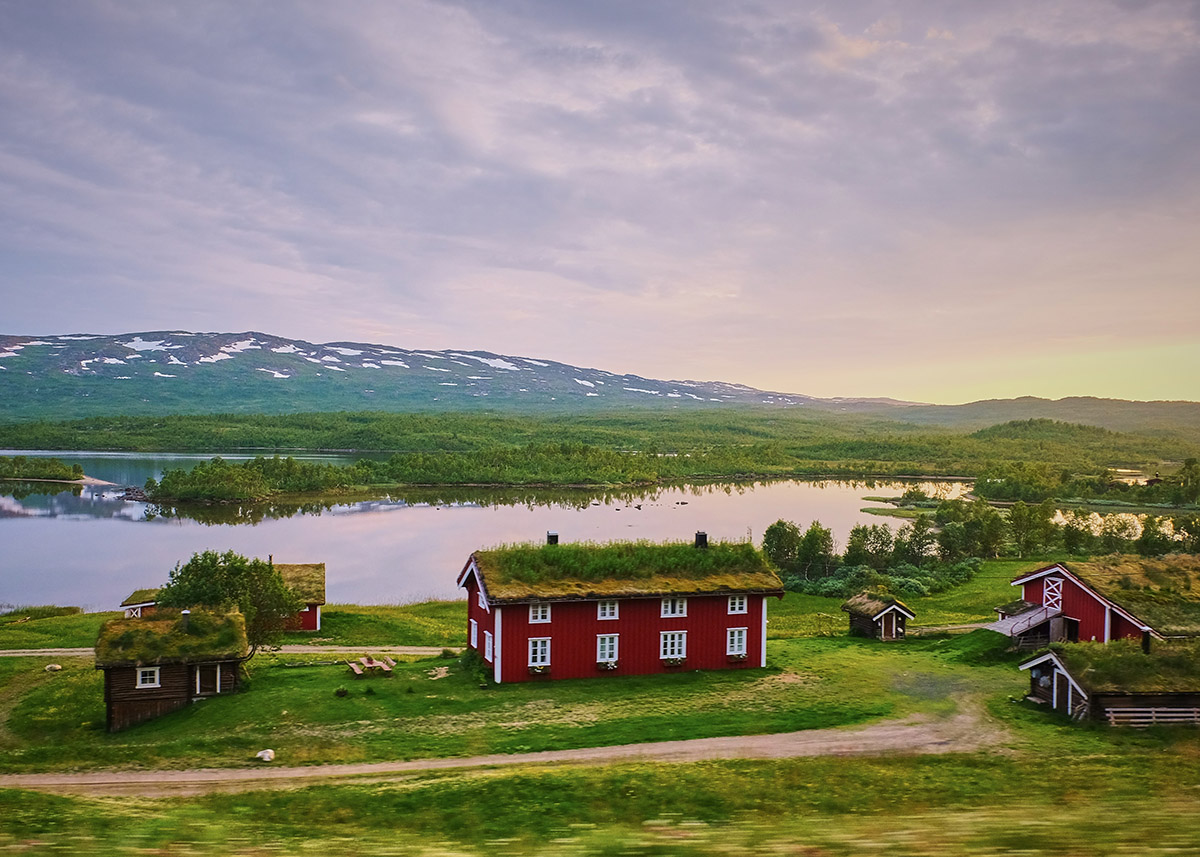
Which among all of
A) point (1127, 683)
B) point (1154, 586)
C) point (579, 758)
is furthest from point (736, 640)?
point (1154, 586)

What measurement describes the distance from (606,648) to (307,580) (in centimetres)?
1854

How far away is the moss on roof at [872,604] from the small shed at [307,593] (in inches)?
943

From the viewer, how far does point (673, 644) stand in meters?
28.1

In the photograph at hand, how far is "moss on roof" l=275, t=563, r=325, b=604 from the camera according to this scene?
38188 mm

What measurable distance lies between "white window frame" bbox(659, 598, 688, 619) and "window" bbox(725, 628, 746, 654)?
1.86m

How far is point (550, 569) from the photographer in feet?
91.6

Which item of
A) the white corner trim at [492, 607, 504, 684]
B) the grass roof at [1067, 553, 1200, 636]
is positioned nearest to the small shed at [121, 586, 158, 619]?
the white corner trim at [492, 607, 504, 684]

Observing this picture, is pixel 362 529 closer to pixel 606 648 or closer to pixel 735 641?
pixel 606 648

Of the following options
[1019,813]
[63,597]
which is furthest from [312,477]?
[1019,813]

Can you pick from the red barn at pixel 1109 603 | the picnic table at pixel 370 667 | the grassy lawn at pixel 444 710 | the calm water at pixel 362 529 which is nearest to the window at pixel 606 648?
the grassy lawn at pixel 444 710

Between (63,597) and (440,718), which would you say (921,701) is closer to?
(440,718)

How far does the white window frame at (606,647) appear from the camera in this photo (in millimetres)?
27297

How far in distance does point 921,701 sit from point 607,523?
2399 inches

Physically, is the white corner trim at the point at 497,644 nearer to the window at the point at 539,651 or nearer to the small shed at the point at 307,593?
the window at the point at 539,651
